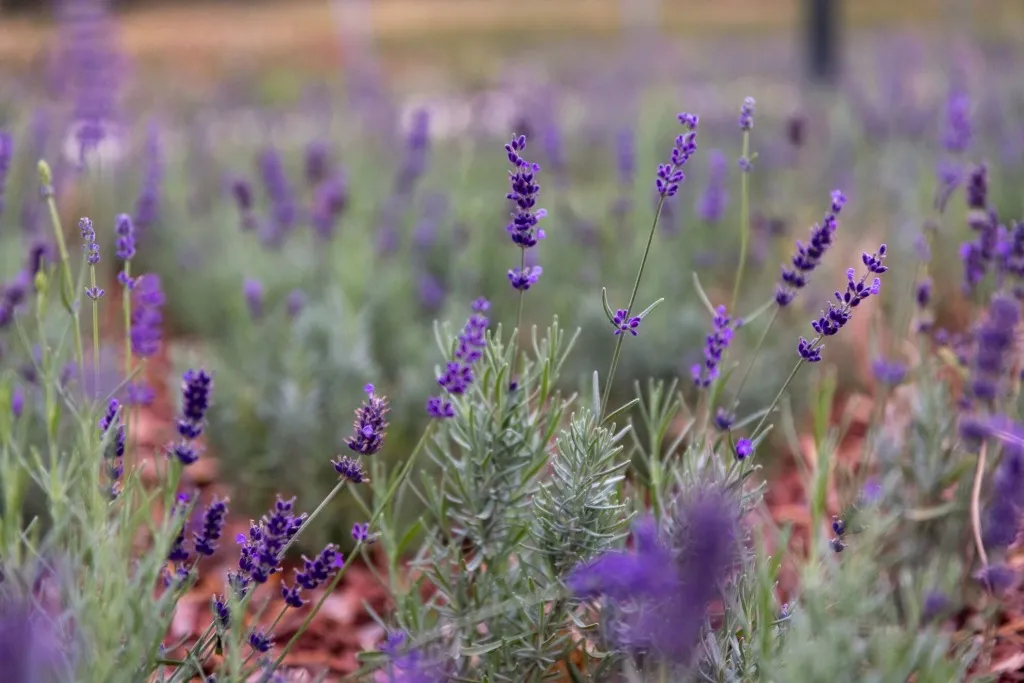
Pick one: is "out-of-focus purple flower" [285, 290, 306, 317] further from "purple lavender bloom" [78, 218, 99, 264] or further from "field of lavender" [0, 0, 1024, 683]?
"purple lavender bloom" [78, 218, 99, 264]

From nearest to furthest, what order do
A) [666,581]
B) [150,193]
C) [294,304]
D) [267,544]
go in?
[666,581] → [267,544] → [294,304] → [150,193]

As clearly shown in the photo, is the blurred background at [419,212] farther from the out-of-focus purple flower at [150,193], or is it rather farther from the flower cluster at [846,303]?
the flower cluster at [846,303]

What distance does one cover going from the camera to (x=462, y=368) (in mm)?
1535

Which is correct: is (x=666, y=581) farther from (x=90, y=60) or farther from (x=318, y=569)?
(x=90, y=60)

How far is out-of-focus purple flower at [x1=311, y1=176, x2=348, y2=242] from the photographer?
3.42 meters

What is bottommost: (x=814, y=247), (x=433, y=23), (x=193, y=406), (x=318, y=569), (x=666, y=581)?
(x=433, y=23)

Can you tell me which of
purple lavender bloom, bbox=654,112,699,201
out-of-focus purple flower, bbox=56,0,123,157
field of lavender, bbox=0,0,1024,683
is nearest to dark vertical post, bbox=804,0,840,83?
field of lavender, bbox=0,0,1024,683

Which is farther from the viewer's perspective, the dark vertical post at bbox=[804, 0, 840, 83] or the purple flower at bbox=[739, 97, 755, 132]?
the dark vertical post at bbox=[804, 0, 840, 83]

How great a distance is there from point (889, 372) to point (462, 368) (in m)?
1.20

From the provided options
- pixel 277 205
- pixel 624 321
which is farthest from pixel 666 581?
pixel 277 205

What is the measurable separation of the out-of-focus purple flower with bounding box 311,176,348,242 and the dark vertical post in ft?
23.8

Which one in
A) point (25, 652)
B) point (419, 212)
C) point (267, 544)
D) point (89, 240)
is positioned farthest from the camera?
point (419, 212)

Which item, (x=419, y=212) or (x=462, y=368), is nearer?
(x=462, y=368)

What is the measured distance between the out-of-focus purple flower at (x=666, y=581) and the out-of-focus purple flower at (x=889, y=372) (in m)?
0.95
